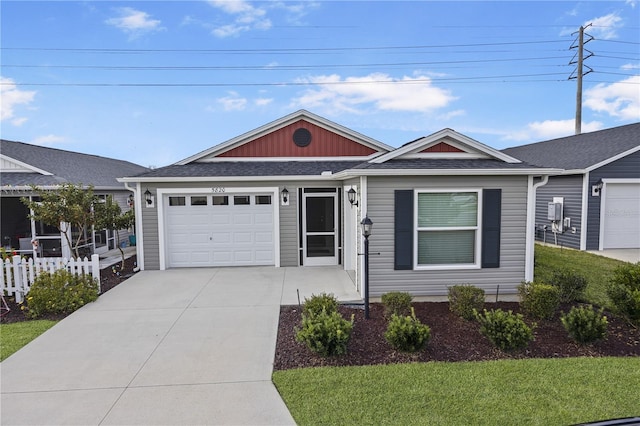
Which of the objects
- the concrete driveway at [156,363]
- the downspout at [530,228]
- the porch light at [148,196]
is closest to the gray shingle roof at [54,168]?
the porch light at [148,196]

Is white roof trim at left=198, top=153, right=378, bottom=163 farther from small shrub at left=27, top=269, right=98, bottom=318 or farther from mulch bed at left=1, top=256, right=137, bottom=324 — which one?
small shrub at left=27, top=269, right=98, bottom=318

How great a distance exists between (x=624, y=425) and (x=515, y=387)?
1.89 metres

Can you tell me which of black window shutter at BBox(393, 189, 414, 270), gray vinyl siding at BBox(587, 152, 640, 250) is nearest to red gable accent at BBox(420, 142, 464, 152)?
black window shutter at BBox(393, 189, 414, 270)

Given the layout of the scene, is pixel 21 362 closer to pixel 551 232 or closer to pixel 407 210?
pixel 407 210

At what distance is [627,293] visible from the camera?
5590mm

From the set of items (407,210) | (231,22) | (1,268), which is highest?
(231,22)

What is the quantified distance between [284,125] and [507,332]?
8.92 meters

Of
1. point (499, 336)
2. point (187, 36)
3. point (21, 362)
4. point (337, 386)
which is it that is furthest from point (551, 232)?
point (187, 36)

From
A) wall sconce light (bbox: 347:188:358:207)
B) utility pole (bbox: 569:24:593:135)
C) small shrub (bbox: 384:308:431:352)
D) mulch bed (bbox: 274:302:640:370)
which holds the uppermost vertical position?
utility pole (bbox: 569:24:593:135)

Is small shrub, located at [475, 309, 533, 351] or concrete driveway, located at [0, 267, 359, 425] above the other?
small shrub, located at [475, 309, 533, 351]

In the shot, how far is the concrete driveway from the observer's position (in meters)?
3.63

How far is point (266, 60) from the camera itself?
2239cm

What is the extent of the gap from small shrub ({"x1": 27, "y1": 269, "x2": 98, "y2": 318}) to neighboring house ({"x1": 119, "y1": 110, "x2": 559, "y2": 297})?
2.85 meters

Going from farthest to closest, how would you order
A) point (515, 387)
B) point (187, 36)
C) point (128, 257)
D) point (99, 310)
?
point (187, 36), point (128, 257), point (99, 310), point (515, 387)
